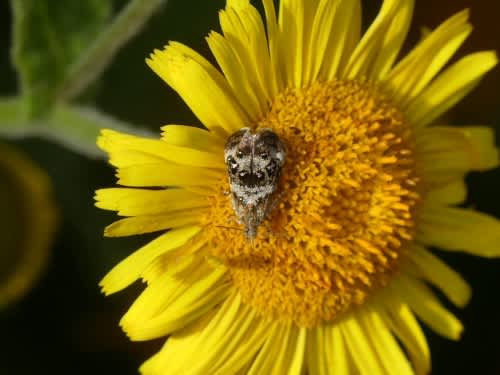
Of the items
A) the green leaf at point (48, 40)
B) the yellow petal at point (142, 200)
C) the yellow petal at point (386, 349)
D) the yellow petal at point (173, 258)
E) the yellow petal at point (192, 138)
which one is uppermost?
the green leaf at point (48, 40)

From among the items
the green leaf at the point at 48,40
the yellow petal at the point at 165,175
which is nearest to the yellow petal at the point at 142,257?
the yellow petal at the point at 165,175

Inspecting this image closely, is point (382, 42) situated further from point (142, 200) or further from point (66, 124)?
point (66, 124)

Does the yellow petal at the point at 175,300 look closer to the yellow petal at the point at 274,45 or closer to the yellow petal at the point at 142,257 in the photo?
the yellow petal at the point at 142,257

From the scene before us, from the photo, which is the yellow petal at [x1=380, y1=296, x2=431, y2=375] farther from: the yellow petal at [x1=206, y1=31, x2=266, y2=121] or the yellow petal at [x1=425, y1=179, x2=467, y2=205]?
the yellow petal at [x1=206, y1=31, x2=266, y2=121]

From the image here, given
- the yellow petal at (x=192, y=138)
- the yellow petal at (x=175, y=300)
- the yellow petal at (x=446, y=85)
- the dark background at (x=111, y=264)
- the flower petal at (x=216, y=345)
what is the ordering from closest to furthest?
the yellow petal at (x=192, y=138) → the yellow petal at (x=175, y=300) → the flower petal at (x=216, y=345) → the yellow petal at (x=446, y=85) → the dark background at (x=111, y=264)

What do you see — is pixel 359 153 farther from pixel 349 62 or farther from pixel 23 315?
pixel 23 315

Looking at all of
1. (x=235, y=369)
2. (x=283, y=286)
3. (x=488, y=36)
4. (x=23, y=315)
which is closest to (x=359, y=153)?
(x=283, y=286)

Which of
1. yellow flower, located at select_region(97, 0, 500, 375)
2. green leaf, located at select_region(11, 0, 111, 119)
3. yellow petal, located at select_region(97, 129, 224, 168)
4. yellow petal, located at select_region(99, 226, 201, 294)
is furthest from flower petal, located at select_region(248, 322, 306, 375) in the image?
green leaf, located at select_region(11, 0, 111, 119)
